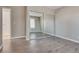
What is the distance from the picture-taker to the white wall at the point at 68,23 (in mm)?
2188

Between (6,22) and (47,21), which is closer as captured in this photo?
(6,22)

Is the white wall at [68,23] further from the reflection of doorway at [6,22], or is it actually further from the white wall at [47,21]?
the reflection of doorway at [6,22]

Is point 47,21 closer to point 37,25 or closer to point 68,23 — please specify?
point 37,25

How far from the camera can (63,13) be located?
2.31m

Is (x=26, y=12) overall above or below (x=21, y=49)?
above

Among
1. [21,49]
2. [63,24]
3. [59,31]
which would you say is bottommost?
[21,49]

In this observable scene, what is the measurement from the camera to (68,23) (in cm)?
227

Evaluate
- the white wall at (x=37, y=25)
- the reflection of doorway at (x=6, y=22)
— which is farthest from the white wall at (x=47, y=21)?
the reflection of doorway at (x=6, y=22)

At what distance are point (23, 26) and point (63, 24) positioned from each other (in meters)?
0.84

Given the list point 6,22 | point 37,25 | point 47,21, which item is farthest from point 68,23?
point 6,22
